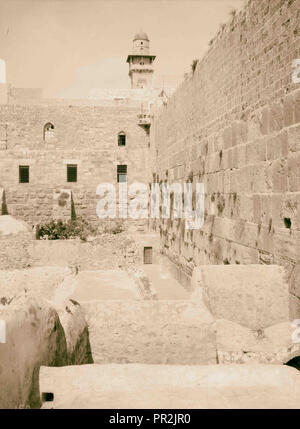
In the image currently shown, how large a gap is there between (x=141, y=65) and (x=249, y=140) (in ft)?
134

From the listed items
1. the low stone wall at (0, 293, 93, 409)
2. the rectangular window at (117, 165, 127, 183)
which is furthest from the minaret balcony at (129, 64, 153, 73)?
the low stone wall at (0, 293, 93, 409)

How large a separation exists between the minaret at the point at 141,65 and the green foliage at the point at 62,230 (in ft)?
91.3

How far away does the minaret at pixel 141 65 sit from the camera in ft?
145

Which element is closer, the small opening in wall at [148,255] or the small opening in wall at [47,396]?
the small opening in wall at [47,396]

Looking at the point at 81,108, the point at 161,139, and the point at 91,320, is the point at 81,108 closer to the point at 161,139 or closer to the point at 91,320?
the point at 161,139

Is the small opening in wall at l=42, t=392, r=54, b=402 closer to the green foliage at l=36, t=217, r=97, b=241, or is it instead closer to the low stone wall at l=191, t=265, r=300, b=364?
the low stone wall at l=191, t=265, r=300, b=364

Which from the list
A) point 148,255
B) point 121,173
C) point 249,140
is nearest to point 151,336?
point 249,140

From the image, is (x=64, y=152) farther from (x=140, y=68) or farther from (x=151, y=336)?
(x=140, y=68)

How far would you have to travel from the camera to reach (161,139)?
602 inches

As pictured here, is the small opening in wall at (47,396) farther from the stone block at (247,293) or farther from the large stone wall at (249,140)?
the large stone wall at (249,140)

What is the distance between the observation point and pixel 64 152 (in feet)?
68.3

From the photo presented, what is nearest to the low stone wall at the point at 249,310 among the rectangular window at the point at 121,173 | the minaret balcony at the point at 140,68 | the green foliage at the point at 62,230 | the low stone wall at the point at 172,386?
the low stone wall at the point at 172,386

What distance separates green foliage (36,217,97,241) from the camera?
18.8 meters
